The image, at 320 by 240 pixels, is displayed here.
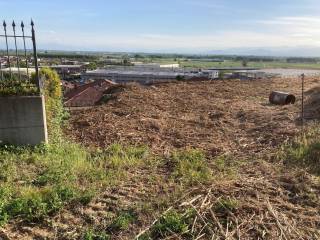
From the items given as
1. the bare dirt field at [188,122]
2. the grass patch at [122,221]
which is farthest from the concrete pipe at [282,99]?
the grass patch at [122,221]

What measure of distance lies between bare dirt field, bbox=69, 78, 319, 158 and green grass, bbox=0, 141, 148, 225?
92 cm

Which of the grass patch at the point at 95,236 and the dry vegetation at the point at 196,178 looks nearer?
the grass patch at the point at 95,236

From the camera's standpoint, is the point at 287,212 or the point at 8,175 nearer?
the point at 287,212

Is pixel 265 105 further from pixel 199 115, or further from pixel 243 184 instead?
pixel 243 184

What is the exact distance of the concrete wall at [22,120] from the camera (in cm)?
659

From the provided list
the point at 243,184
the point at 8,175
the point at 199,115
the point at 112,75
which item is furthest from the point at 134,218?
the point at 112,75

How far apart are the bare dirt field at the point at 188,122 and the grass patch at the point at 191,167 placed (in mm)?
532

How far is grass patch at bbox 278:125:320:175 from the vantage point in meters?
5.90

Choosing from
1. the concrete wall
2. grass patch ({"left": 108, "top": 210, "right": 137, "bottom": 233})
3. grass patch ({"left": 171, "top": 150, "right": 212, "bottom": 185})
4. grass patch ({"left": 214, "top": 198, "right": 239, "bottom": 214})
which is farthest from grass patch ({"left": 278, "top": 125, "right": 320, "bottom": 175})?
the concrete wall

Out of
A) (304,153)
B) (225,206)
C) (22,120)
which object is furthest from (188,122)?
(225,206)

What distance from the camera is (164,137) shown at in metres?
8.05

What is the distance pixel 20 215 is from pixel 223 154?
3678 mm

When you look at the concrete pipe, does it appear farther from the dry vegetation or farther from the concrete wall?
A: the concrete wall

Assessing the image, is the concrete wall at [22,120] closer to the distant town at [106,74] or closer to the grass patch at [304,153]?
the distant town at [106,74]
